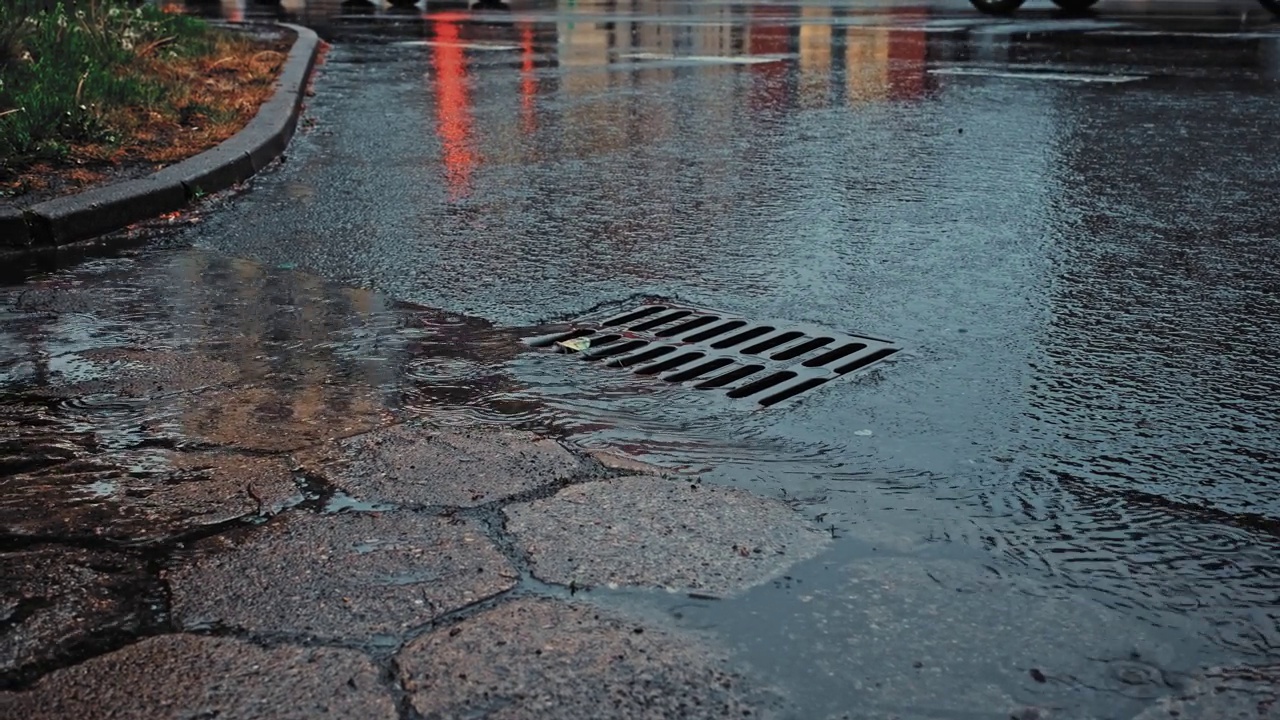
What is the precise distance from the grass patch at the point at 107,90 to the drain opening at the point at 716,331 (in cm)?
341

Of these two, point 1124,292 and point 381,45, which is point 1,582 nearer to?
point 1124,292

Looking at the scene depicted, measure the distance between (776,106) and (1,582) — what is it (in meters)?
7.47

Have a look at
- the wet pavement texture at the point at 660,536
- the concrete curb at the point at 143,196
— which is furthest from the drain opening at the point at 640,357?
the concrete curb at the point at 143,196

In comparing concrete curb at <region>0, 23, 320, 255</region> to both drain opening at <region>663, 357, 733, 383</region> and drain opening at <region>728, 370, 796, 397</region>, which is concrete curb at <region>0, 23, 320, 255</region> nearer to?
drain opening at <region>663, 357, 733, 383</region>

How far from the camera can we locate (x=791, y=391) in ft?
11.7

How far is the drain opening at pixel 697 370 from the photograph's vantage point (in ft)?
12.1

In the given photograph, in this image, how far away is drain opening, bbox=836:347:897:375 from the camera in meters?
3.71

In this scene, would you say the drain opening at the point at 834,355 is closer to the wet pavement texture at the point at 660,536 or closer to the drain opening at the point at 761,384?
the drain opening at the point at 761,384

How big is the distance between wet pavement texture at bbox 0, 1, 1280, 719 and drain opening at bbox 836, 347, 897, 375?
0.17 feet

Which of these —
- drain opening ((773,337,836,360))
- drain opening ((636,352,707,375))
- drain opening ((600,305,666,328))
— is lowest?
drain opening ((636,352,707,375))

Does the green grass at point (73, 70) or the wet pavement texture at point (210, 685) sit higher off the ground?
the green grass at point (73, 70)

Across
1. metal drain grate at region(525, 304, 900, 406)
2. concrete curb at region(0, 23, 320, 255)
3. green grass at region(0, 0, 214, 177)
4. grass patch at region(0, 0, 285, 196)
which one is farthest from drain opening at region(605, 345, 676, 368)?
green grass at region(0, 0, 214, 177)

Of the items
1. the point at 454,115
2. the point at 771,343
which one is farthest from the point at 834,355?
the point at 454,115

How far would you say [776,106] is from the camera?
9266 millimetres
